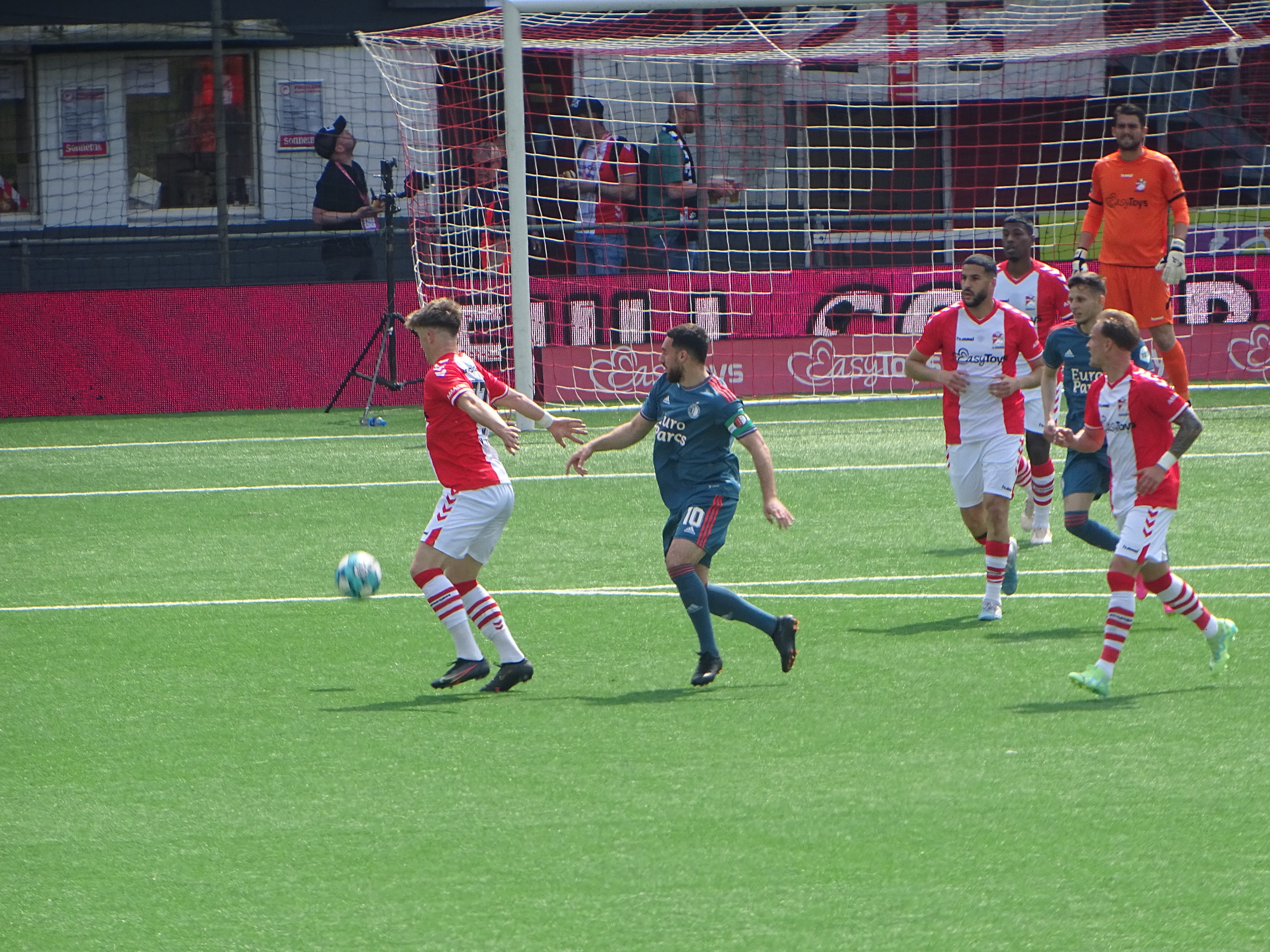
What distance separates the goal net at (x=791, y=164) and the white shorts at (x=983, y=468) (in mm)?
8249

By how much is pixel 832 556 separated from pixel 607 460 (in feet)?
16.1

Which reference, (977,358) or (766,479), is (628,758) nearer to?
(766,479)

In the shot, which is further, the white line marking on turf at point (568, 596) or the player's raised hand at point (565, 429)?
the white line marking on turf at point (568, 596)

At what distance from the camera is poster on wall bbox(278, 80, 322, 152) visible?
22672 millimetres

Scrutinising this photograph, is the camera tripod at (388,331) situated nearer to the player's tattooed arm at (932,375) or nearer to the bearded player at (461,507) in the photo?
the player's tattooed arm at (932,375)

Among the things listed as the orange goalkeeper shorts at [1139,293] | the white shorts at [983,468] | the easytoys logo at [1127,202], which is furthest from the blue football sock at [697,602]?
the easytoys logo at [1127,202]

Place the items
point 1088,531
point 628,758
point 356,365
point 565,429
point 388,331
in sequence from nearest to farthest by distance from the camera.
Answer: point 628,758 → point 565,429 → point 1088,531 → point 356,365 → point 388,331

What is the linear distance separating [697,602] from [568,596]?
231 centimetres

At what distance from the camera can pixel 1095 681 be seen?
22.7 feet

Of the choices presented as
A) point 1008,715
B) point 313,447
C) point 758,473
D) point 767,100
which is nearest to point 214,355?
point 313,447

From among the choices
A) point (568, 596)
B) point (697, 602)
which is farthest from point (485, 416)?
point (568, 596)

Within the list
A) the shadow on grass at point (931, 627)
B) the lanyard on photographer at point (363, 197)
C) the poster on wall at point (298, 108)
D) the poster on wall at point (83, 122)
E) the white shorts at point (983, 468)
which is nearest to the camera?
the shadow on grass at point (931, 627)

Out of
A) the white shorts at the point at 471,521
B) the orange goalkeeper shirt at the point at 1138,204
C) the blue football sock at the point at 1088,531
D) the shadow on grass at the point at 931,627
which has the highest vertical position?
the orange goalkeeper shirt at the point at 1138,204

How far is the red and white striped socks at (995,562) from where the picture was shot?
885 centimetres
